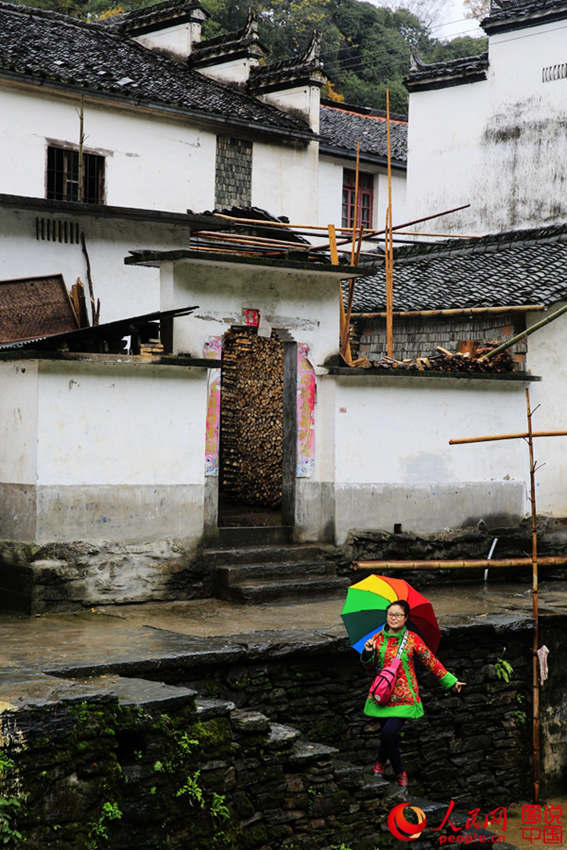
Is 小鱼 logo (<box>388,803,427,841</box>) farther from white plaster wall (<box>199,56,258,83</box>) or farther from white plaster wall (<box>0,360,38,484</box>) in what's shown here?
white plaster wall (<box>199,56,258,83</box>)

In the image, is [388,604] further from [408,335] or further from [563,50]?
[563,50]

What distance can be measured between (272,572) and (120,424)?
2222 mm

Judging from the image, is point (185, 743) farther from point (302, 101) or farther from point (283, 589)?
point (302, 101)

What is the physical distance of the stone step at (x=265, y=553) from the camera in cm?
1124

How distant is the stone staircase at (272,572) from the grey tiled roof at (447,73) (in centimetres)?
1175

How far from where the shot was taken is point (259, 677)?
28.9ft

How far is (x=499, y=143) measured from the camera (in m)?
19.8

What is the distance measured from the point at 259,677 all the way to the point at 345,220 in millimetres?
20601

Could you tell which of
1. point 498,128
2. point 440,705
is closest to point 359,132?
point 498,128

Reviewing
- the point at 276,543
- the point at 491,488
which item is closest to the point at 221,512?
the point at 276,543

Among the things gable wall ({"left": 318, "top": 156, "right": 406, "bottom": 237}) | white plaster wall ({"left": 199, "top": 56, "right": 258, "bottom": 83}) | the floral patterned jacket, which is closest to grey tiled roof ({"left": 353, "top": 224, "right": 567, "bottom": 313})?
white plaster wall ({"left": 199, "top": 56, "right": 258, "bottom": 83})

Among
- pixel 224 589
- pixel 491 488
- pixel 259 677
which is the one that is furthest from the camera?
pixel 491 488

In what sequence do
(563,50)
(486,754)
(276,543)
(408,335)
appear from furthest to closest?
1. (563,50)
2. (408,335)
3. (276,543)
4. (486,754)

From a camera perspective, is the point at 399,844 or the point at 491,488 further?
the point at 491,488
